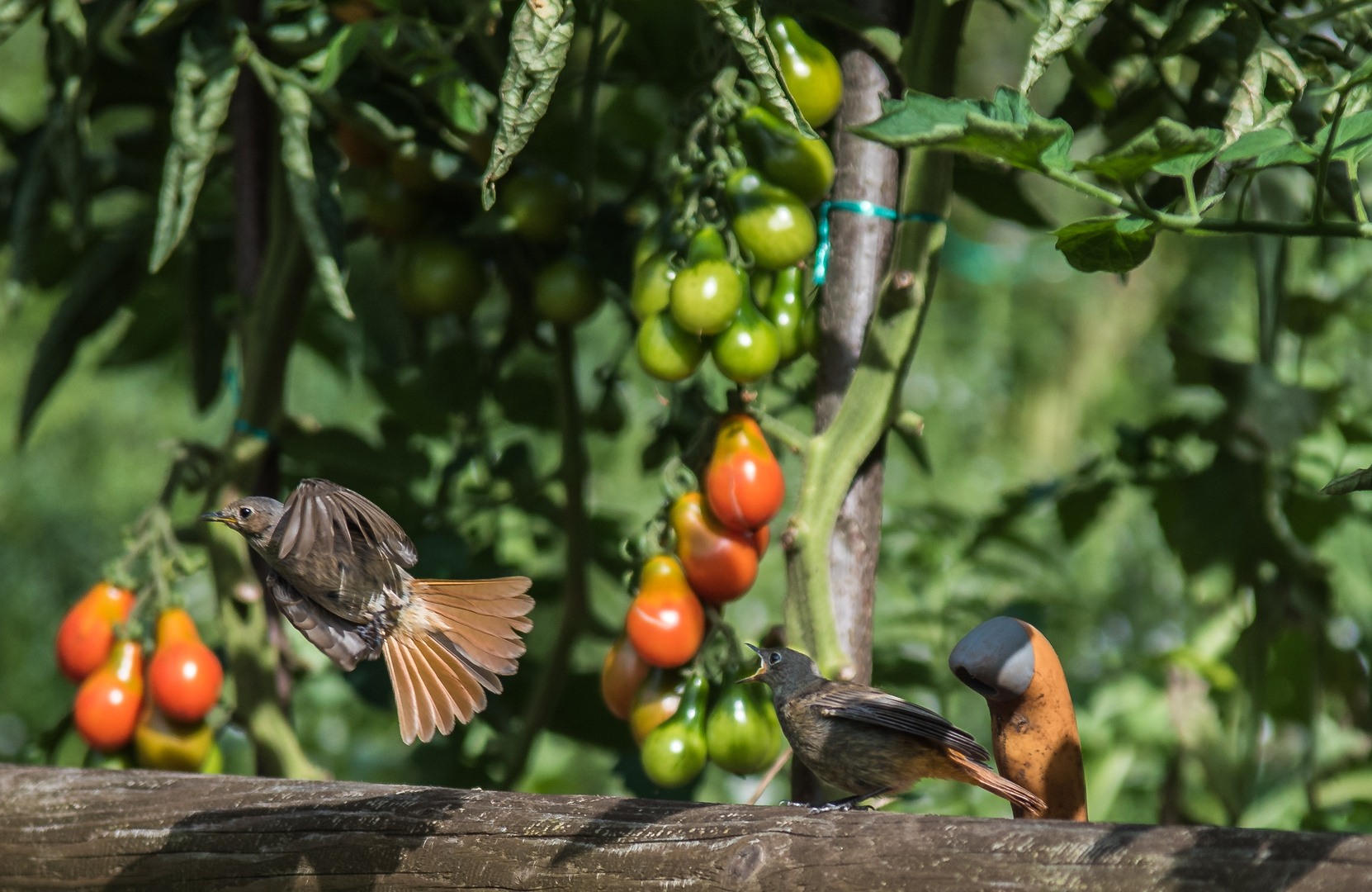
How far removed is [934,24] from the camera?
79 centimetres

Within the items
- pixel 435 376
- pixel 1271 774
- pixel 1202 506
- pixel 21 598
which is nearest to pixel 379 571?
pixel 435 376

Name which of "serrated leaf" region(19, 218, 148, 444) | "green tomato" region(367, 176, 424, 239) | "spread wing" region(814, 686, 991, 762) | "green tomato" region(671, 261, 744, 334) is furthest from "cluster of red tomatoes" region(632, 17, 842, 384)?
"serrated leaf" region(19, 218, 148, 444)

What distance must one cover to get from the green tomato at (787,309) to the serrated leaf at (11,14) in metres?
0.60

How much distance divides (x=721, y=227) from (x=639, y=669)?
322 millimetres

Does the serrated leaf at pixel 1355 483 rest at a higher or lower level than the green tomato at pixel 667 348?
higher

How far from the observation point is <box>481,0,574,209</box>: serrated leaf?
0.60 m

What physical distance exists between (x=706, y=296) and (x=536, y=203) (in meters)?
0.32

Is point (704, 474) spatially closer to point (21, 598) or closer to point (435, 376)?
point (435, 376)

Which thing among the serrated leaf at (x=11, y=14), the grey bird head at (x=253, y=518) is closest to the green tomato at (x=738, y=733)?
the grey bird head at (x=253, y=518)

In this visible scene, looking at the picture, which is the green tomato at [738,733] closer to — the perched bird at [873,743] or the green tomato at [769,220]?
the perched bird at [873,743]

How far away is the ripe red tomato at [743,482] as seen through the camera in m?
0.78

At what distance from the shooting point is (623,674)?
860 mm

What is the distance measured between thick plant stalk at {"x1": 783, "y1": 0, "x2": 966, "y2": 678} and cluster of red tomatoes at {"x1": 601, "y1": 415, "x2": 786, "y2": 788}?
0.03 m

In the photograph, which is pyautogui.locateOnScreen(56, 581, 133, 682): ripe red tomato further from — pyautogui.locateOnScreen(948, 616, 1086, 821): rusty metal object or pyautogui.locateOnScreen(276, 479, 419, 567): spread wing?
pyautogui.locateOnScreen(948, 616, 1086, 821): rusty metal object
